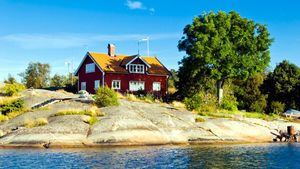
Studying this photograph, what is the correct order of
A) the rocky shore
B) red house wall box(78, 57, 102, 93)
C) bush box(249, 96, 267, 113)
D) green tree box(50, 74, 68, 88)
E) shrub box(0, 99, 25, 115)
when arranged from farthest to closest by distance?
green tree box(50, 74, 68, 88), red house wall box(78, 57, 102, 93), bush box(249, 96, 267, 113), shrub box(0, 99, 25, 115), the rocky shore

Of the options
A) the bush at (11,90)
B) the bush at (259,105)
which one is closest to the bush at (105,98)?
the bush at (11,90)

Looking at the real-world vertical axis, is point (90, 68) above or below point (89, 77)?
above

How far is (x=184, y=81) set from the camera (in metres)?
85.1

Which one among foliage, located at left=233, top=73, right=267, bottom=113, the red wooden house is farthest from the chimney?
foliage, located at left=233, top=73, right=267, bottom=113

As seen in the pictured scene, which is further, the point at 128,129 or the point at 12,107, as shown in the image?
the point at 12,107

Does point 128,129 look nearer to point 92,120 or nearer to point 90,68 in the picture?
point 92,120

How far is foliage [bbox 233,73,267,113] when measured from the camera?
272 feet

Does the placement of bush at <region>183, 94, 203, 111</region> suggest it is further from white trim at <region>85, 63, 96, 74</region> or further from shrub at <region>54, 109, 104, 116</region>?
white trim at <region>85, 63, 96, 74</region>

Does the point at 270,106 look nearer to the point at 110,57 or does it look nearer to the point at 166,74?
the point at 166,74

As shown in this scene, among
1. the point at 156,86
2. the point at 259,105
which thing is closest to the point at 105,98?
the point at 156,86

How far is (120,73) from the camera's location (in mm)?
85375

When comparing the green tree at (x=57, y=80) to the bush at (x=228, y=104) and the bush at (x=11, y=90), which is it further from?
the bush at (x=228, y=104)

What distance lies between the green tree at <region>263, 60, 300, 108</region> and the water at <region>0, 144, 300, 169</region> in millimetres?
44311

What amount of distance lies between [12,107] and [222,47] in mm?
36910
